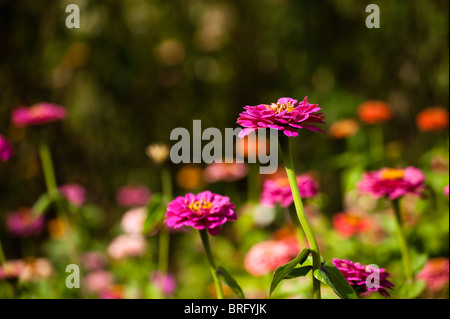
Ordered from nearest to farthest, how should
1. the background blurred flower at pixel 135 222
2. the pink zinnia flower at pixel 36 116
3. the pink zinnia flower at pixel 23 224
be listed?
the pink zinnia flower at pixel 36 116 < the background blurred flower at pixel 135 222 < the pink zinnia flower at pixel 23 224

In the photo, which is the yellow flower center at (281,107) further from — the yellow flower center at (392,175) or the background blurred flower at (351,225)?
the background blurred flower at (351,225)

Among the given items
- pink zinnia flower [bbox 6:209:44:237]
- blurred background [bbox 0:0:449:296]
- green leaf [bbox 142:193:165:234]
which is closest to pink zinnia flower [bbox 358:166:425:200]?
green leaf [bbox 142:193:165:234]

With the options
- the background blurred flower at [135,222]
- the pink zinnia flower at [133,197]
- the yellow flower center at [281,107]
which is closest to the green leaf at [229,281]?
the yellow flower center at [281,107]

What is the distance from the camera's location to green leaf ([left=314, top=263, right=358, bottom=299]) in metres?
0.69

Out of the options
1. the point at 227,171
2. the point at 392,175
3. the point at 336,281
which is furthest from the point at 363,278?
the point at 227,171

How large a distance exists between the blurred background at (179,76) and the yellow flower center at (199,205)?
1.01 metres

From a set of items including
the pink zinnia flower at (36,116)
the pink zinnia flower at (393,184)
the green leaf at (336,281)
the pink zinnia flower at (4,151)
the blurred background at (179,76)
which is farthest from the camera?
the blurred background at (179,76)

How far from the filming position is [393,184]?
3.33 ft

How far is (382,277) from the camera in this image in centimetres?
80

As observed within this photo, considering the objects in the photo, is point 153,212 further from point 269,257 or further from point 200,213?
point 269,257

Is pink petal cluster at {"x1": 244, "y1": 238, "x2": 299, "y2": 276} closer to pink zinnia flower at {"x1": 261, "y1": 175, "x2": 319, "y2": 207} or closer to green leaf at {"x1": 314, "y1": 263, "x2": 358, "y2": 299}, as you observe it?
pink zinnia flower at {"x1": 261, "y1": 175, "x2": 319, "y2": 207}

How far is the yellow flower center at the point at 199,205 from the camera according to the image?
0.82 metres

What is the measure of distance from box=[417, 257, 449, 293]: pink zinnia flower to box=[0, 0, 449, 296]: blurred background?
0.58m

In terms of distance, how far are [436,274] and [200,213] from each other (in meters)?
0.77
